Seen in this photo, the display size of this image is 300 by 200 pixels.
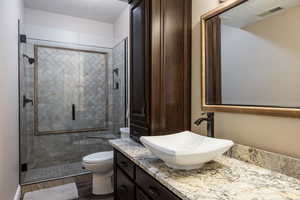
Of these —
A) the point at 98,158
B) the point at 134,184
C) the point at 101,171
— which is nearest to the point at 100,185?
the point at 101,171

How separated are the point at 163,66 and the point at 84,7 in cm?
214

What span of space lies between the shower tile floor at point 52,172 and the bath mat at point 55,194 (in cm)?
38

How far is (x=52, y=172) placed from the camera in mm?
2938

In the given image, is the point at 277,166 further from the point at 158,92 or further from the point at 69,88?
the point at 69,88

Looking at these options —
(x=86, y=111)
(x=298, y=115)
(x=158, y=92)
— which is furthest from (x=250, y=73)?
(x=86, y=111)

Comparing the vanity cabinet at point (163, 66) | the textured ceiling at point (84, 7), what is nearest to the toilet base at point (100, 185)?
the vanity cabinet at point (163, 66)

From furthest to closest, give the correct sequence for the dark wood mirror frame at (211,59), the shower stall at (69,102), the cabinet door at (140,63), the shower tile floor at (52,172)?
1. the shower stall at (69,102)
2. the shower tile floor at (52,172)
3. the cabinet door at (140,63)
4. the dark wood mirror frame at (211,59)

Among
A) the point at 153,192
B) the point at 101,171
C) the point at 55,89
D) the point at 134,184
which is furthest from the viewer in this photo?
the point at 55,89

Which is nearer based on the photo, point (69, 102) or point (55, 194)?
point (55, 194)

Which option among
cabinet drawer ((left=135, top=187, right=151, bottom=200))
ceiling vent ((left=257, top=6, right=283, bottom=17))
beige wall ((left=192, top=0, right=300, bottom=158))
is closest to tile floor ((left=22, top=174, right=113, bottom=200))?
cabinet drawer ((left=135, top=187, right=151, bottom=200))

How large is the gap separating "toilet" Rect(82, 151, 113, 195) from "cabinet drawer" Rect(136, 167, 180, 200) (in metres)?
1.14

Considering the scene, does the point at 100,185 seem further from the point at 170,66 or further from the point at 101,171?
the point at 170,66

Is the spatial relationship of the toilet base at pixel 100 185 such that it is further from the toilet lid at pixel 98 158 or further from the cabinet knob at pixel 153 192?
the cabinet knob at pixel 153 192

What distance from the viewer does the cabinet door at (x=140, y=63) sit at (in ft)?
5.25
